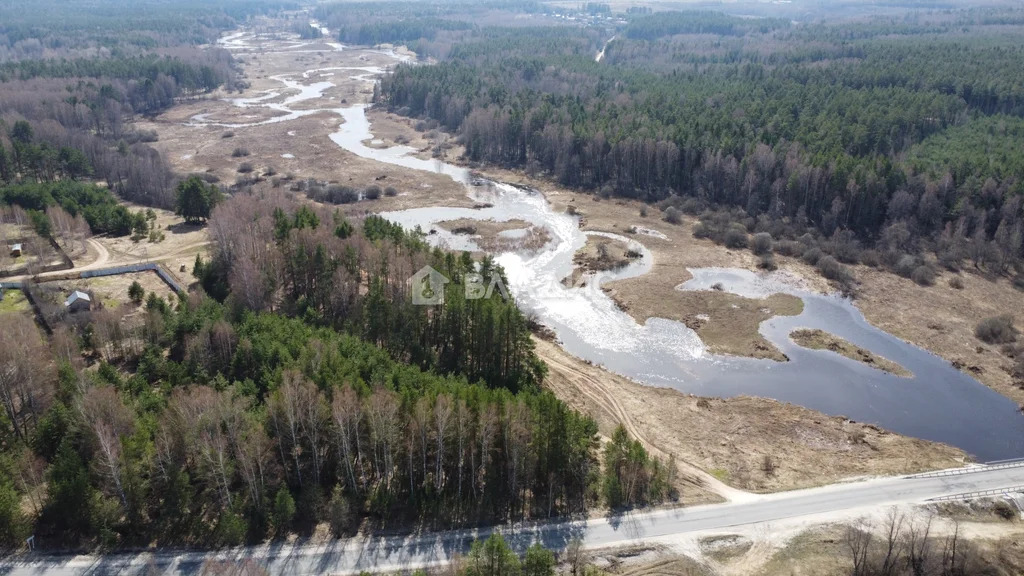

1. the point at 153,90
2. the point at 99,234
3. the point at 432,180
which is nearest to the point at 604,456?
the point at 99,234

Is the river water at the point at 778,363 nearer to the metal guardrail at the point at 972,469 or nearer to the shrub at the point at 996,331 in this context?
the metal guardrail at the point at 972,469

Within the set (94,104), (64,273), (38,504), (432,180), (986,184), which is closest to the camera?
(38,504)

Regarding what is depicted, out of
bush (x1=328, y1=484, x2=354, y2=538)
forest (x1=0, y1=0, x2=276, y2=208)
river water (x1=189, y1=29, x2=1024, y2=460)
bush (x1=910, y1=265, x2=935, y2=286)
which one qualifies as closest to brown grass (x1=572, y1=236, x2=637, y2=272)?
river water (x1=189, y1=29, x2=1024, y2=460)

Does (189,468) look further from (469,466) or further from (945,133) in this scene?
(945,133)

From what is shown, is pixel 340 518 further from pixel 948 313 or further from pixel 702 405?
pixel 948 313

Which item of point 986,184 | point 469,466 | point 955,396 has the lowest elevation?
point 955,396
